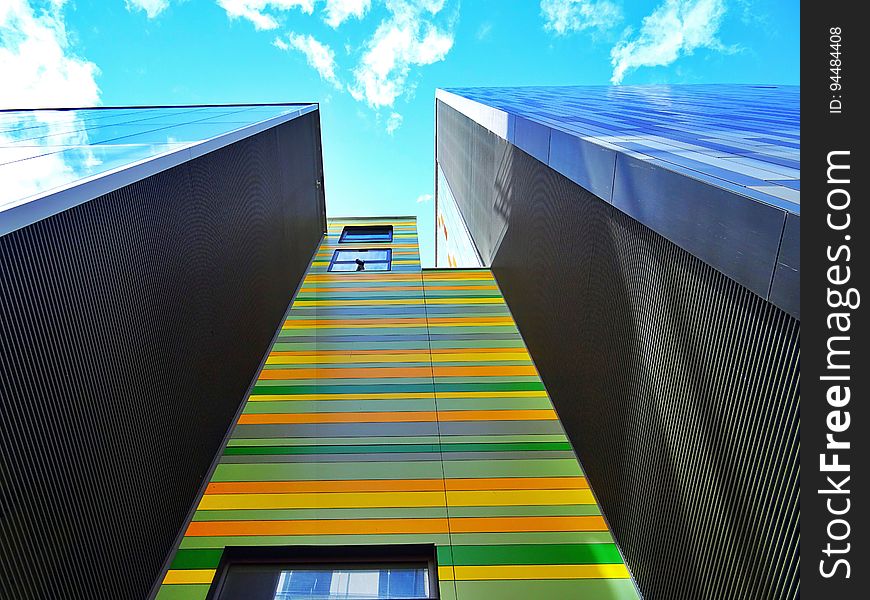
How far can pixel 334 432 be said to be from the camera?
657cm

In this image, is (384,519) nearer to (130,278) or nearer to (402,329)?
(130,278)

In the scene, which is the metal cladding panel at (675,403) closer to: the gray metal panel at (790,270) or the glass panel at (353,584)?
the gray metal panel at (790,270)

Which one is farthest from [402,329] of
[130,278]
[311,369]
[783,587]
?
[783,587]

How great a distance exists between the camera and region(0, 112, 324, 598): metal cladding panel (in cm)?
299

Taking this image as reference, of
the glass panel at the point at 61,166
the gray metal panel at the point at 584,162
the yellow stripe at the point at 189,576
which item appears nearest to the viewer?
the glass panel at the point at 61,166

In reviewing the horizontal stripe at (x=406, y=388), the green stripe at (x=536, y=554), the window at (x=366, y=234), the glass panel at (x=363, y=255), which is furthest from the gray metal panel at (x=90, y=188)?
the window at (x=366, y=234)

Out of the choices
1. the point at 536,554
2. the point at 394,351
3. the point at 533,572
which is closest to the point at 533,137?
the point at 394,351

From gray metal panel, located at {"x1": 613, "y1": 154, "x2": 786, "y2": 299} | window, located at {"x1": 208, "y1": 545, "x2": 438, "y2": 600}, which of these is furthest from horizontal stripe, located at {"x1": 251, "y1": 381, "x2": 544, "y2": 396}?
gray metal panel, located at {"x1": 613, "y1": 154, "x2": 786, "y2": 299}

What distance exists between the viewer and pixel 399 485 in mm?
5789

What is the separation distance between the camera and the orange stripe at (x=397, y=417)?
6770mm

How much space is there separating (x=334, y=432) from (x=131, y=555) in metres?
2.68

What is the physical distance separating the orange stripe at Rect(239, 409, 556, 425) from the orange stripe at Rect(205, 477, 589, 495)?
1.02 m
